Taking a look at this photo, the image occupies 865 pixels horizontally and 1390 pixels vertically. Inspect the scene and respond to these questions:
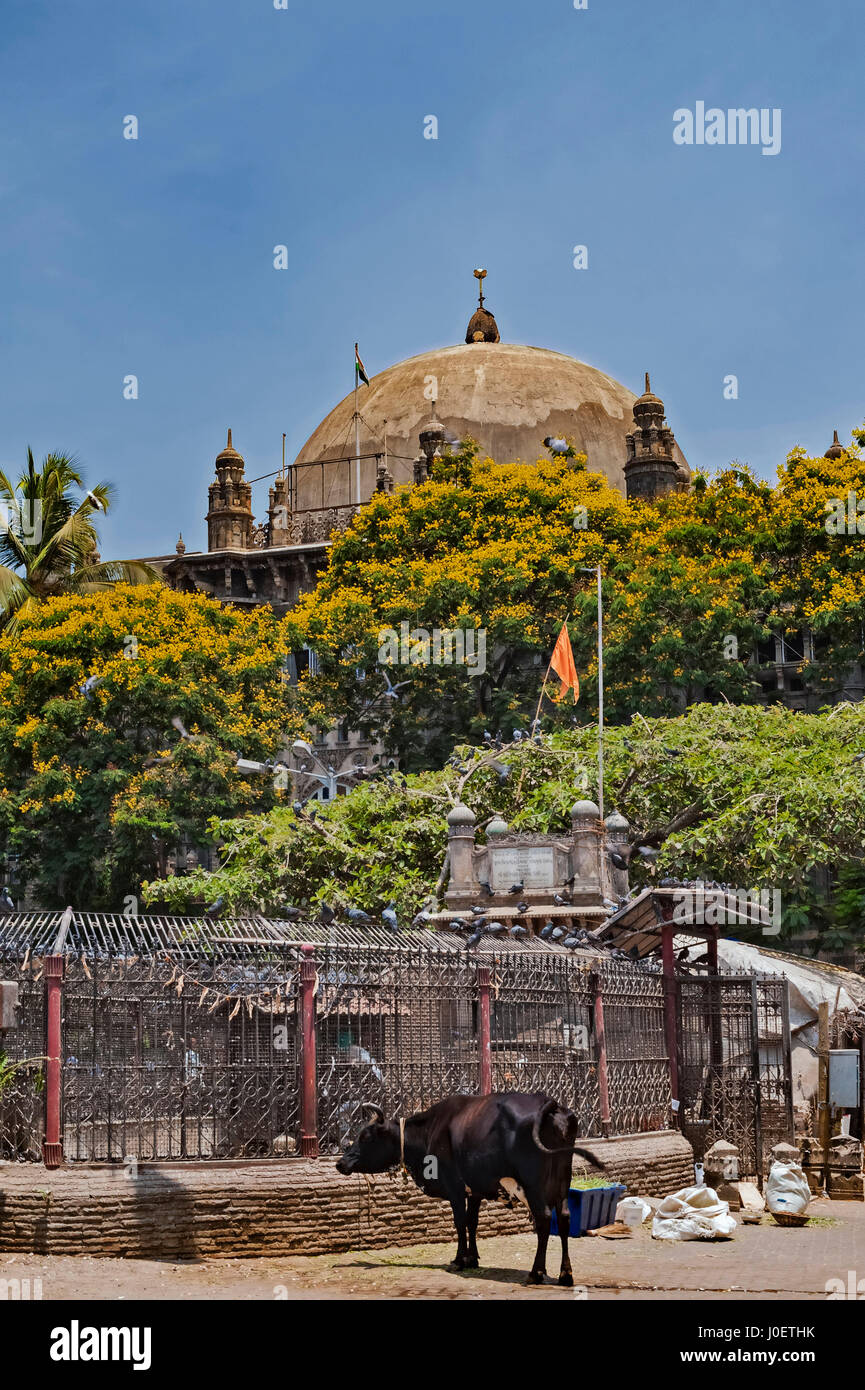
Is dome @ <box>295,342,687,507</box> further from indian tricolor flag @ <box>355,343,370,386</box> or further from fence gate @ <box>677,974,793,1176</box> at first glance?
fence gate @ <box>677,974,793,1176</box>

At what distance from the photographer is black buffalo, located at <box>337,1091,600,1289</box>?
14.4m

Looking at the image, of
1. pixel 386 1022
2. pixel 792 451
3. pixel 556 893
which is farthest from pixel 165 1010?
pixel 792 451

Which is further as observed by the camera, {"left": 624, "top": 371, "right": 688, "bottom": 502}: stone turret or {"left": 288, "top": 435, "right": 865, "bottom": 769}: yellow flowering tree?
{"left": 624, "top": 371, "right": 688, "bottom": 502}: stone turret

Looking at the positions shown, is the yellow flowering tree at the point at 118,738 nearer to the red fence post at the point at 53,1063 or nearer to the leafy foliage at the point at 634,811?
the leafy foliage at the point at 634,811

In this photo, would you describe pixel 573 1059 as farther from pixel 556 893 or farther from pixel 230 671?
pixel 230 671

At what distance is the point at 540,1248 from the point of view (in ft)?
46.5

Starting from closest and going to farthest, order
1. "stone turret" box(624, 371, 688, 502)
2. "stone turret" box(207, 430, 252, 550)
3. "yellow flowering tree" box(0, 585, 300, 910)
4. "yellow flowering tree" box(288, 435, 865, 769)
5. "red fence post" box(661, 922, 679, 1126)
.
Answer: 1. "red fence post" box(661, 922, 679, 1126)
2. "yellow flowering tree" box(0, 585, 300, 910)
3. "yellow flowering tree" box(288, 435, 865, 769)
4. "stone turret" box(624, 371, 688, 502)
5. "stone turret" box(207, 430, 252, 550)

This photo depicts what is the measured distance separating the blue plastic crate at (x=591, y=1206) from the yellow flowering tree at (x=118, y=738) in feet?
90.3

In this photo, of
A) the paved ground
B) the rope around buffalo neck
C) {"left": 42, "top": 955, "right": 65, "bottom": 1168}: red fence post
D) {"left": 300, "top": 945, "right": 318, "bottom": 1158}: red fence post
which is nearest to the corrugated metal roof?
{"left": 42, "top": 955, "right": 65, "bottom": 1168}: red fence post

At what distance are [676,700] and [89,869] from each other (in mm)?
15536

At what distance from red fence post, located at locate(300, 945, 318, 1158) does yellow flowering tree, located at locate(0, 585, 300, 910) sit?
1074 inches

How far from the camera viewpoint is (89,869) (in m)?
46.0

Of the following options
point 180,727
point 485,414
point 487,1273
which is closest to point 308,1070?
point 487,1273

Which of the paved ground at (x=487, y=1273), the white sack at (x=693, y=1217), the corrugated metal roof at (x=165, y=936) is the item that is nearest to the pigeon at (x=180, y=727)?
the corrugated metal roof at (x=165, y=936)
